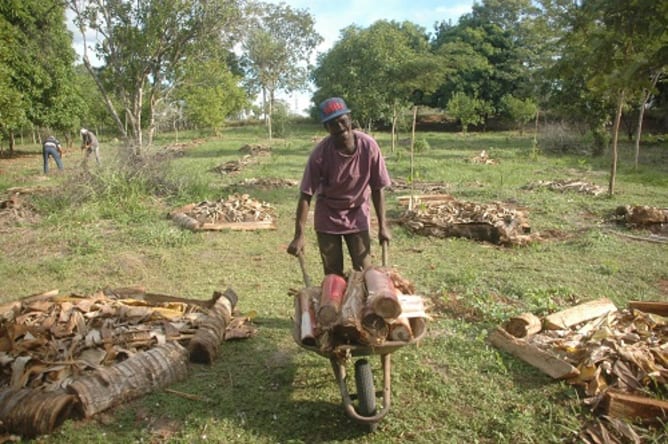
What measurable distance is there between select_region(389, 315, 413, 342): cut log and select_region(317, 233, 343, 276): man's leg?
4.35ft

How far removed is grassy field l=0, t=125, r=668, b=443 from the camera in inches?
129

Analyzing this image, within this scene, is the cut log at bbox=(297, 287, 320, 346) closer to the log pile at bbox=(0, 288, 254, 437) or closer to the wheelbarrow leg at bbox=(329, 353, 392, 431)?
the wheelbarrow leg at bbox=(329, 353, 392, 431)

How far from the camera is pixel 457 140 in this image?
2811 cm

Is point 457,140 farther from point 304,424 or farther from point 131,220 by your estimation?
point 304,424

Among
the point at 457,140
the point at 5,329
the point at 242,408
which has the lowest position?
the point at 242,408

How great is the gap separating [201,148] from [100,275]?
69.1ft

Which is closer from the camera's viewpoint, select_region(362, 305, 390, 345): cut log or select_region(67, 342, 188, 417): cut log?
select_region(362, 305, 390, 345): cut log

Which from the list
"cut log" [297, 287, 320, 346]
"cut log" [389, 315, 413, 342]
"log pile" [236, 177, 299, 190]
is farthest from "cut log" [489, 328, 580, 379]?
"log pile" [236, 177, 299, 190]

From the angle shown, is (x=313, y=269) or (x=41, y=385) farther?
(x=313, y=269)

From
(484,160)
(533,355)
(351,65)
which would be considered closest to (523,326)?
(533,355)

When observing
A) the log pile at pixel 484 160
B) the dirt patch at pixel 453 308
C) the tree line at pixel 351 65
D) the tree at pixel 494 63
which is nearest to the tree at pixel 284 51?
the tree line at pixel 351 65

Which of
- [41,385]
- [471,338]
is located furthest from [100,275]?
[471,338]

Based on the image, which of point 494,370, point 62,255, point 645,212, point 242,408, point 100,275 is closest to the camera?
point 242,408

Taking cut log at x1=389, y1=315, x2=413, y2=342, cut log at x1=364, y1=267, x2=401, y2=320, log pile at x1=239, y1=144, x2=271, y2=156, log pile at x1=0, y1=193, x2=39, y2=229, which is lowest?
log pile at x1=0, y1=193, x2=39, y2=229
